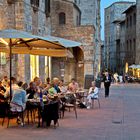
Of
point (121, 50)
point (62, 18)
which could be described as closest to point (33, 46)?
point (62, 18)

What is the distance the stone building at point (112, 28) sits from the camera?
93.4 metres

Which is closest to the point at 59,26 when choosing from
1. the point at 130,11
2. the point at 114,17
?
the point at 130,11

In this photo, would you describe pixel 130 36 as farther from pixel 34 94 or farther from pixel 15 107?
pixel 15 107

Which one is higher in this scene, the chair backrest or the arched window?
the arched window

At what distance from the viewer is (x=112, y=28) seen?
9681 centimetres

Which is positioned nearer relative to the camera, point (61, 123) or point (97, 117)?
point (61, 123)

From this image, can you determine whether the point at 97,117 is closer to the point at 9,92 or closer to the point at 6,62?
the point at 9,92

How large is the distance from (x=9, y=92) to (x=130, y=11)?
201ft

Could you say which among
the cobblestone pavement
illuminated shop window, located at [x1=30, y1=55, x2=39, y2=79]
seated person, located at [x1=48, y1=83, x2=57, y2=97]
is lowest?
the cobblestone pavement

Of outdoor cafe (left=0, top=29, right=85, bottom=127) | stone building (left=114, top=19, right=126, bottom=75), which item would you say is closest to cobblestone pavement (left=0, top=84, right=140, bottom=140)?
outdoor cafe (left=0, top=29, right=85, bottom=127)

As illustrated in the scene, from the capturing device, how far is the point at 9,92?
43.8 feet

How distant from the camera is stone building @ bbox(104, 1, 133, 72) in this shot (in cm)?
9344

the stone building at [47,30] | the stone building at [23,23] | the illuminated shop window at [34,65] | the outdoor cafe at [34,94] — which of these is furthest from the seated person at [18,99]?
the illuminated shop window at [34,65]

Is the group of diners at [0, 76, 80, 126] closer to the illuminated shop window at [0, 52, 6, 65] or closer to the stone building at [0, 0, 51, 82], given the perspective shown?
the illuminated shop window at [0, 52, 6, 65]
